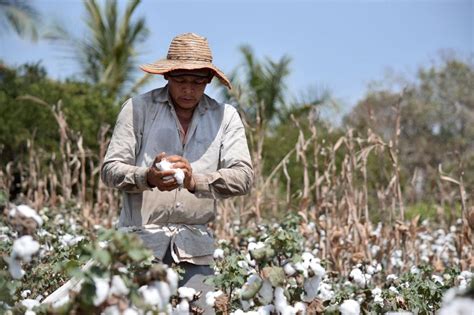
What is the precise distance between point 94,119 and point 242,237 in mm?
6723

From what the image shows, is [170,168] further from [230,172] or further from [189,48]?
[189,48]

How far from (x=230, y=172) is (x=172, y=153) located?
25 cm

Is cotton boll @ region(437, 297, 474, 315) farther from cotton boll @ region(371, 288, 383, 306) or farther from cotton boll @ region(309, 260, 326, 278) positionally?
cotton boll @ region(371, 288, 383, 306)

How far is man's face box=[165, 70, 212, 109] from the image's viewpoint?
282 centimetres

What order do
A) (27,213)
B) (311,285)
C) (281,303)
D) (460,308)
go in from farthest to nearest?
(311,285) → (281,303) → (27,213) → (460,308)

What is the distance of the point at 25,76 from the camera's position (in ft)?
40.8

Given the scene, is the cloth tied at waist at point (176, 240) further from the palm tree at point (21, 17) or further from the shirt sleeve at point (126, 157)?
the palm tree at point (21, 17)

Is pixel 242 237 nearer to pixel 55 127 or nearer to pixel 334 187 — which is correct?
pixel 334 187

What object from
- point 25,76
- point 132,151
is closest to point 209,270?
point 132,151

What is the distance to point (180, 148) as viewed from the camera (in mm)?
2846

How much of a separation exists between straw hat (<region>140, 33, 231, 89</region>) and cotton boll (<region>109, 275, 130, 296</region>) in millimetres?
1146

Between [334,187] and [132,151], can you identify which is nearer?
[132,151]

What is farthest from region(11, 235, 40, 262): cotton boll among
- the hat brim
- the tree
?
the tree

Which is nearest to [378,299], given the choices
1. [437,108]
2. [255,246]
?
[255,246]
